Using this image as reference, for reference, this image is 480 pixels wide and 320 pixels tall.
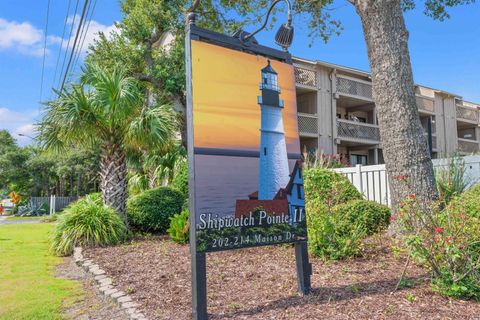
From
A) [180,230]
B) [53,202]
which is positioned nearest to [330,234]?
[180,230]

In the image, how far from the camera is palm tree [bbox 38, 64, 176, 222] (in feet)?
29.6

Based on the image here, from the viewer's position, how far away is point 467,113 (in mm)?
31969

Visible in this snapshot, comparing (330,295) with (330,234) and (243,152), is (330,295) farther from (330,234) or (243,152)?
(243,152)

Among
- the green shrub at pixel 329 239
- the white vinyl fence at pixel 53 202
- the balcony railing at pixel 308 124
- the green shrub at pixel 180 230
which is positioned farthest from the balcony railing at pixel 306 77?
the white vinyl fence at pixel 53 202

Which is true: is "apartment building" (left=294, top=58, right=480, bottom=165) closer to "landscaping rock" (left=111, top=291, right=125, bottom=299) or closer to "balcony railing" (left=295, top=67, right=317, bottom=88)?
"balcony railing" (left=295, top=67, right=317, bottom=88)

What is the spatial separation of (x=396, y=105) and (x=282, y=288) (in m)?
3.61

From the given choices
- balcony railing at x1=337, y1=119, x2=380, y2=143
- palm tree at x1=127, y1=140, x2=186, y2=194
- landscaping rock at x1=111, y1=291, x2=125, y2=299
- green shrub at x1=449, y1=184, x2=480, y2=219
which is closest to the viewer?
green shrub at x1=449, y1=184, x2=480, y2=219

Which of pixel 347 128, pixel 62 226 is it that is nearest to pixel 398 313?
pixel 62 226

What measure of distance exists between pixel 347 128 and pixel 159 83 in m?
11.5

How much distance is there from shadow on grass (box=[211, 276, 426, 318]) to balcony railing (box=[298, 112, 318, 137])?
16.8 m

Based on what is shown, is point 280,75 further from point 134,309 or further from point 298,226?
point 134,309

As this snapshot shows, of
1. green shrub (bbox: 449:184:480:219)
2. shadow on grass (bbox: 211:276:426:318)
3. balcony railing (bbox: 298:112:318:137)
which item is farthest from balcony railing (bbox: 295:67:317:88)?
shadow on grass (bbox: 211:276:426:318)

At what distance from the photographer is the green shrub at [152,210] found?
33.9 feet

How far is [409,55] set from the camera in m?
6.57
